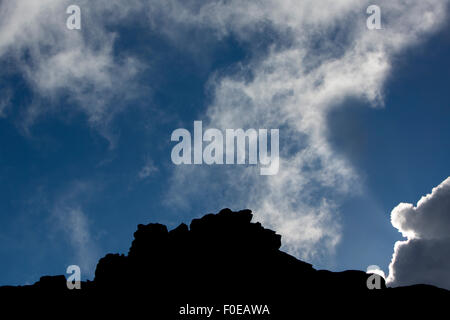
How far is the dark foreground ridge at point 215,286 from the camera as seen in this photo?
57.0 meters

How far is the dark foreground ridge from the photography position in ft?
187

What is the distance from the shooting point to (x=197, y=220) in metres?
71.1

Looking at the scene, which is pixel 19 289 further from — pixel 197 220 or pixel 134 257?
pixel 197 220

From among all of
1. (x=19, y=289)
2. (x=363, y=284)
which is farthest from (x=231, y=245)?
(x=19, y=289)

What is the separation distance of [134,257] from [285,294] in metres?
34.2

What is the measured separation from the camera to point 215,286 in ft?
208
